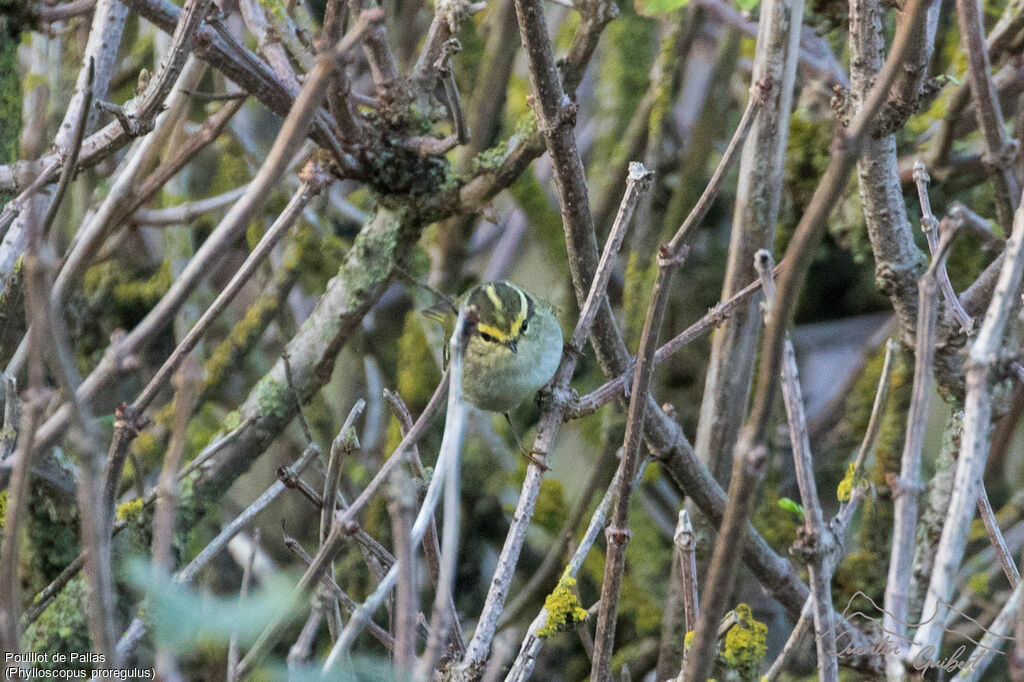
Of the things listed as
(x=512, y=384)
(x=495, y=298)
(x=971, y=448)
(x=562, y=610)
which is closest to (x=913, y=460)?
(x=971, y=448)

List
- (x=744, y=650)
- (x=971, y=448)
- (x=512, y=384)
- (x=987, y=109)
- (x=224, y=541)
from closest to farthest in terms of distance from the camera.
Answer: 1. (x=971, y=448)
2. (x=224, y=541)
3. (x=744, y=650)
4. (x=987, y=109)
5. (x=512, y=384)

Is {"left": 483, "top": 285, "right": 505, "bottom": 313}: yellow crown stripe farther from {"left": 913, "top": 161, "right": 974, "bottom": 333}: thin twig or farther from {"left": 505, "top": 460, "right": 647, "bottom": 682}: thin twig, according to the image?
{"left": 913, "top": 161, "right": 974, "bottom": 333}: thin twig

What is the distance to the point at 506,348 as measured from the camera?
2.17 meters

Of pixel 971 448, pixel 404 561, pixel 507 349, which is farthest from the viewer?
pixel 507 349

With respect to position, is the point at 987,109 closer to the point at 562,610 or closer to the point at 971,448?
the point at 971,448

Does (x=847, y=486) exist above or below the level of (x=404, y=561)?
below

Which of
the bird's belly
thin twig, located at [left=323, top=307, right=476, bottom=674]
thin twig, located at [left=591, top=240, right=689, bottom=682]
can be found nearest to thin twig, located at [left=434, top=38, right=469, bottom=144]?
the bird's belly

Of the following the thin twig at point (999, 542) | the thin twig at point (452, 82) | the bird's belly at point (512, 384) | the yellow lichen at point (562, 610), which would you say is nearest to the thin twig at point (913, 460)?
the thin twig at point (999, 542)

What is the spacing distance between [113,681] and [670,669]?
1693 mm

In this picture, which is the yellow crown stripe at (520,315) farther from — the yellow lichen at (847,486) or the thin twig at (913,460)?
the thin twig at (913,460)

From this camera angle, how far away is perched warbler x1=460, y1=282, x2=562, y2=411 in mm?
2053

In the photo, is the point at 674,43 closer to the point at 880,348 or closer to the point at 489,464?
the point at 880,348

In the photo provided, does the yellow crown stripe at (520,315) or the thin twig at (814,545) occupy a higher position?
the yellow crown stripe at (520,315)

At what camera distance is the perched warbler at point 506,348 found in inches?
80.8
